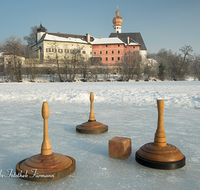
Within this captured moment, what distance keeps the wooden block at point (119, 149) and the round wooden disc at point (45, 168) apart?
0.70 m

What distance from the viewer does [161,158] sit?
2.60 metres

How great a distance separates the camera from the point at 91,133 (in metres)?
4.37

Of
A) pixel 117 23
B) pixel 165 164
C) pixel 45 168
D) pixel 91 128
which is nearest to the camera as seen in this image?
pixel 45 168

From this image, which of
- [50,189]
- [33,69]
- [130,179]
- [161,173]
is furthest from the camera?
[33,69]

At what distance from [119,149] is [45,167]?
1076 millimetres

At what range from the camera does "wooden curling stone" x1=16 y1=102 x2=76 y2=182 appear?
89.1 inches

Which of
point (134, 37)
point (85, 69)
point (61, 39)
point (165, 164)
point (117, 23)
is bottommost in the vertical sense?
point (165, 164)

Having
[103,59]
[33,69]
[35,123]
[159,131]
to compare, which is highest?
[103,59]

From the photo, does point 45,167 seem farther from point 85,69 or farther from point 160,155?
point 85,69

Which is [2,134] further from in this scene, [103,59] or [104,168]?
[103,59]

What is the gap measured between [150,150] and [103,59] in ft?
262

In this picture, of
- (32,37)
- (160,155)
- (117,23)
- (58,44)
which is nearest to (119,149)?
(160,155)

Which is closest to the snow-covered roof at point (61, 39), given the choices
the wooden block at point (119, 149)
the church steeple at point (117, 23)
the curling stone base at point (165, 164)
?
the church steeple at point (117, 23)

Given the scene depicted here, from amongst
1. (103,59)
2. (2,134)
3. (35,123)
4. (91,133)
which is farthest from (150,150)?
(103,59)
